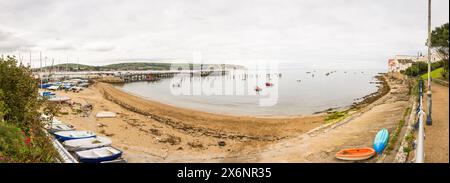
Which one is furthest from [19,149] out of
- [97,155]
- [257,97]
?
[257,97]

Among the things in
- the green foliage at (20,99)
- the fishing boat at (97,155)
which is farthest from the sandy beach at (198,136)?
the green foliage at (20,99)

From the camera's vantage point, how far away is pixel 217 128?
62.9ft

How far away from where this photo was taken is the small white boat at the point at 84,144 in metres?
10.3

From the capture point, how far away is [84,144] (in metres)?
10.6

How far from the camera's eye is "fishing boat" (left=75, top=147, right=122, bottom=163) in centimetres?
910

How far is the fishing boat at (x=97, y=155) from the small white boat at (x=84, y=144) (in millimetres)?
496

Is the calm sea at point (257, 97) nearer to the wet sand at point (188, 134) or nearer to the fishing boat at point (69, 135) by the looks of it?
the wet sand at point (188, 134)

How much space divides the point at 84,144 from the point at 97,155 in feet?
5.12

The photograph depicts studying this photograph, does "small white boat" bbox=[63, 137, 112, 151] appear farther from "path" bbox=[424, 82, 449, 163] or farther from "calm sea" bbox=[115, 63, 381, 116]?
"calm sea" bbox=[115, 63, 381, 116]

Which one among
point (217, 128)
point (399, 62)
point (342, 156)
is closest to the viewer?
point (342, 156)
